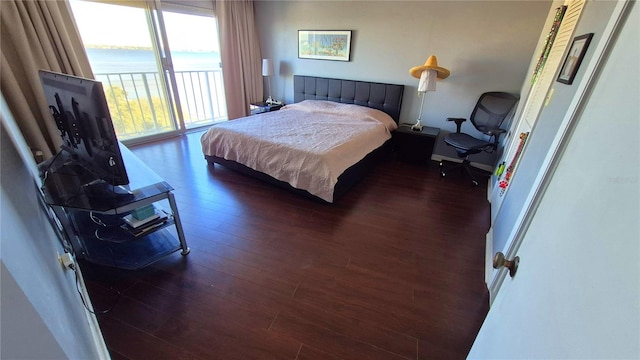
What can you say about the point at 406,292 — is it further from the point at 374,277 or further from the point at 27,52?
the point at 27,52

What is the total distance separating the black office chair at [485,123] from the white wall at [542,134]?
106cm

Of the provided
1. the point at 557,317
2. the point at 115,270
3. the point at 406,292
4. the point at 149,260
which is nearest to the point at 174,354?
the point at 149,260

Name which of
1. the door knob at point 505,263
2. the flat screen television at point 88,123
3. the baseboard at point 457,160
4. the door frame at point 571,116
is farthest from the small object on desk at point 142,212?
the baseboard at point 457,160

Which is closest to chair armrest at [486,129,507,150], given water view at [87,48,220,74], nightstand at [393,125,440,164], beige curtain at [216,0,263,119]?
nightstand at [393,125,440,164]

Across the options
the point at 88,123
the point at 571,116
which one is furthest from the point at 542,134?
the point at 88,123

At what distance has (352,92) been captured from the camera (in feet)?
13.0

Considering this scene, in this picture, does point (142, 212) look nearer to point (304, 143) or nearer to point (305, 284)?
point (305, 284)

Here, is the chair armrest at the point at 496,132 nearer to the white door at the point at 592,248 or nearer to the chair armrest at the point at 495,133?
the chair armrest at the point at 495,133

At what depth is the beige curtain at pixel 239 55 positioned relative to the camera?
4.14 metres

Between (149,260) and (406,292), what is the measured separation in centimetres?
165

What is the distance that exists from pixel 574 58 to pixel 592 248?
147cm

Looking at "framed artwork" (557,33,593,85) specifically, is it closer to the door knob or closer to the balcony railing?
the door knob

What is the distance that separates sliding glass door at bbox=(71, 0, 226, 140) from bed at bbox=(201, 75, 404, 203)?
1.69m

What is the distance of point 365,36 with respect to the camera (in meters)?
3.65
